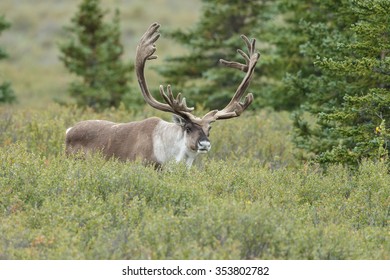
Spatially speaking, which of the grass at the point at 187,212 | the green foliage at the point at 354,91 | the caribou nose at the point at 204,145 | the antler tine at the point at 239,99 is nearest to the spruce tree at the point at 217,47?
the green foliage at the point at 354,91

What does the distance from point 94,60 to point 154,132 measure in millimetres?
12520

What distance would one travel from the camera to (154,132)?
12.0m

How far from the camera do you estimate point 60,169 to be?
10086mm

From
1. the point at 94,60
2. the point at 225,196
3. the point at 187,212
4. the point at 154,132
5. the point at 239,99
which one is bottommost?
the point at 94,60

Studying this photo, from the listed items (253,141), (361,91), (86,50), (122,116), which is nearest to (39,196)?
(361,91)

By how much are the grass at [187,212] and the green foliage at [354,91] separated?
0.55 metres

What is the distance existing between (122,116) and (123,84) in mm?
6887

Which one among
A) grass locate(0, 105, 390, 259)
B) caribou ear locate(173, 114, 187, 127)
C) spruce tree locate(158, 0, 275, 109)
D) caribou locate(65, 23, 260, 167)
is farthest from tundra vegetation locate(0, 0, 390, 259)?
spruce tree locate(158, 0, 275, 109)

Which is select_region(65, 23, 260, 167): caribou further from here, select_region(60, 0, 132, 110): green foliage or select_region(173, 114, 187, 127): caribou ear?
select_region(60, 0, 132, 110): green foliage

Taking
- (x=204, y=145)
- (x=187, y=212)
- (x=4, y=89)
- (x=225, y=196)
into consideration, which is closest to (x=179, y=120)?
(x=204, y=145)

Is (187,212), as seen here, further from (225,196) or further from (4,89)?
(4,89)

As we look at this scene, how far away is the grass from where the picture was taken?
7914 mm

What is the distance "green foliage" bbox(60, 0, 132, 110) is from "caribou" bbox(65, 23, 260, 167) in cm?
1095

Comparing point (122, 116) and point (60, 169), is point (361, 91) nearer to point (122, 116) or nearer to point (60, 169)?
point (60, 169)
